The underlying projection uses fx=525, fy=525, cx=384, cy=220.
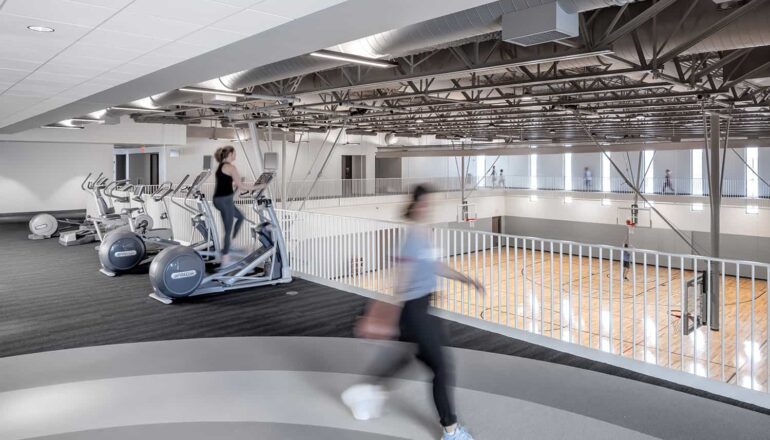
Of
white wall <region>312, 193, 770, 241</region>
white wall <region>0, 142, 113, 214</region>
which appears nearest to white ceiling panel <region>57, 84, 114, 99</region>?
white wall <region>0, 142, 113, 214</region>

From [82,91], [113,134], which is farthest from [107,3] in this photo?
[113,134]

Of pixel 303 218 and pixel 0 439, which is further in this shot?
pixel 303 218

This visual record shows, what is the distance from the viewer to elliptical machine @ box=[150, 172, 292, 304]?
615 cm

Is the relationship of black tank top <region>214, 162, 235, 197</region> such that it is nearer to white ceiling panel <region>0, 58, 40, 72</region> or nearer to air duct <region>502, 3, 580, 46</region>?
white ceiling panel <region>0, 58, 40, 72</region>

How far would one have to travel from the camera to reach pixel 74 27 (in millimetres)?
3791

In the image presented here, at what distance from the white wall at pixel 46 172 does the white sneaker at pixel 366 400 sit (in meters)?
18.8

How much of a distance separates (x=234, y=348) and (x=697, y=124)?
1628cm

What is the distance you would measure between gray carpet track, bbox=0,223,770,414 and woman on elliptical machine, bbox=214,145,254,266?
928 mm

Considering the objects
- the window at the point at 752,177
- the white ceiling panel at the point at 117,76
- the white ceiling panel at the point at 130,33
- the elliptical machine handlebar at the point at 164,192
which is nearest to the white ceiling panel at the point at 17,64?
the white ceiling panel at the point at 130,33

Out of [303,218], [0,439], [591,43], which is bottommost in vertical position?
[0,439]

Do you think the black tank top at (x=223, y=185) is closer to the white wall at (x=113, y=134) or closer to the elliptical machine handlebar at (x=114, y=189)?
the elliptical machine handlebar at (x=114, y=189)

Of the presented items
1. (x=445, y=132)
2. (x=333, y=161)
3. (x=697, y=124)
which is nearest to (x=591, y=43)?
(x=697, y=124)

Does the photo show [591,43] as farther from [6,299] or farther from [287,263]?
[6,299]

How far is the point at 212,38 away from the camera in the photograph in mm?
4156
